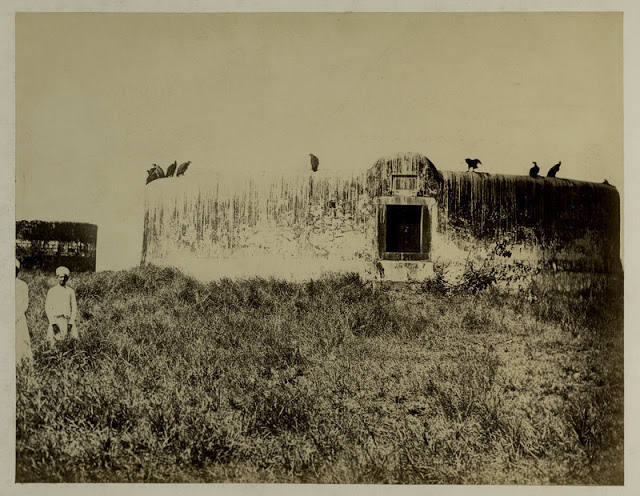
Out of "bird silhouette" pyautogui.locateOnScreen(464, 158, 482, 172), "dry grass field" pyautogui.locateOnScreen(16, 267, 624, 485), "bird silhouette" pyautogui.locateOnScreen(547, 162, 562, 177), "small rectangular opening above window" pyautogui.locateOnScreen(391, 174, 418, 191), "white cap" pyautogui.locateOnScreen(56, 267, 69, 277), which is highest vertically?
"bird silhouette" pyautogui.locateOnScreen(464, 158, 482, 172)

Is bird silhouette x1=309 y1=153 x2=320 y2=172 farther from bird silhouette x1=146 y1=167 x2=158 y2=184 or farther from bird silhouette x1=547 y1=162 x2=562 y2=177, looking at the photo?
bird silhouette x1=547 y1=162 x2=562 y2=177

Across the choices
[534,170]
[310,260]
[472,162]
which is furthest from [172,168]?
[534,170]

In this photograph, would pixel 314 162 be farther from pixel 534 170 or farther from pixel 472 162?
pixel 534 170

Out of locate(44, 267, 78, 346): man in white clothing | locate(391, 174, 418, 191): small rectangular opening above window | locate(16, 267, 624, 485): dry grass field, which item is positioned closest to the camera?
locate(16, 267, 624, 485): dry grass field

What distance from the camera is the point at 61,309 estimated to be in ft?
11.6

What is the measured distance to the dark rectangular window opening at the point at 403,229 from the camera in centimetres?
373

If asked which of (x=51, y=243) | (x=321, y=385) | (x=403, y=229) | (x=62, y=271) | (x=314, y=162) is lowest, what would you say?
(x=321, y=385)

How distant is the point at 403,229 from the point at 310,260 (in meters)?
0.72

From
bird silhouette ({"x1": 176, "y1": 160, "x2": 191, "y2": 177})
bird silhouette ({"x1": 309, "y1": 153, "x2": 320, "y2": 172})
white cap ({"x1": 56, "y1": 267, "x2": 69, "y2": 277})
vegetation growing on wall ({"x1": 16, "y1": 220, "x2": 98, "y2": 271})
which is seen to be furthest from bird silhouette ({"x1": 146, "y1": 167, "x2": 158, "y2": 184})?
bird silhouette ({"x1": 309, "y1": 153, "x2": 320, "y2": 172})

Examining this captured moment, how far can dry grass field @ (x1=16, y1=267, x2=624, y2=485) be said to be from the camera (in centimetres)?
343

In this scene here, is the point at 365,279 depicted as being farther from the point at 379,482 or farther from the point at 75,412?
the point at 75,412

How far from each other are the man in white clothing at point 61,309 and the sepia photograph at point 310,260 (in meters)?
0.02

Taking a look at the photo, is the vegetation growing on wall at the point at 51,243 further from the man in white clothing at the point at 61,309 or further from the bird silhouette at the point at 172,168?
the bird silhouette at the point at 172,168

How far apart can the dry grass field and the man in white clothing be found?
63 mm
